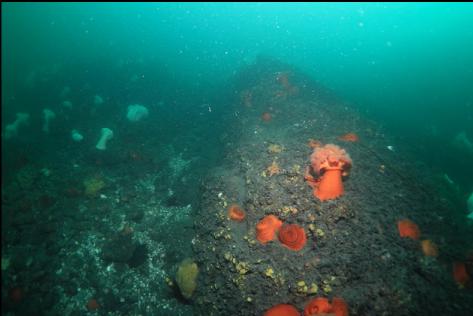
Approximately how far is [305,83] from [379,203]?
29.6 feet

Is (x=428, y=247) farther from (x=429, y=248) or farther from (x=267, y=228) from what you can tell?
(x=267, y=228)

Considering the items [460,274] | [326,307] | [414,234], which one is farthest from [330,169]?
[460,274]

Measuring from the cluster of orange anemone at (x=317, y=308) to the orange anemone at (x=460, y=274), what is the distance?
2.26 metres

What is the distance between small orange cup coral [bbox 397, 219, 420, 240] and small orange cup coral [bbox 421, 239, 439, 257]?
6.7 inches

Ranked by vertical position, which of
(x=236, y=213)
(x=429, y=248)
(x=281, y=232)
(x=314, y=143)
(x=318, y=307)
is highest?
(x=429, y=248)

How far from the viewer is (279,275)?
5.23 metres

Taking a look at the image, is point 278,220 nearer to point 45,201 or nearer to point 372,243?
point 372,243

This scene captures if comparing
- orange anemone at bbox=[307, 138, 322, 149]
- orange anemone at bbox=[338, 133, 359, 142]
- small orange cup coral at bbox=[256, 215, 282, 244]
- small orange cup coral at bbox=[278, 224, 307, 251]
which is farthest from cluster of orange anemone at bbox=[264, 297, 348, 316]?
orange anemone at bbox=[338, 133, 359, 142]

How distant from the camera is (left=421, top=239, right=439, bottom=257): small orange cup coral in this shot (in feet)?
16.5

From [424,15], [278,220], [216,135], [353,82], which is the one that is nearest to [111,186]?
[216,135]

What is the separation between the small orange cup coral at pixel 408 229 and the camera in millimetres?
5312

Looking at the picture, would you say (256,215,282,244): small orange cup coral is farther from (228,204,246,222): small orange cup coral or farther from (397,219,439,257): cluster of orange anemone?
(397,219,439,257): cluster of orange anemone

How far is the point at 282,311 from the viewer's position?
189 inches

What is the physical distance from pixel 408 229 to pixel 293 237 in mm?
2470
